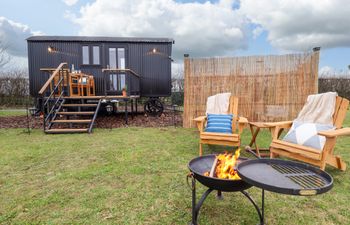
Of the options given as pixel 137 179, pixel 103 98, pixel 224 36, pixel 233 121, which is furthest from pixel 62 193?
pixel 224 36

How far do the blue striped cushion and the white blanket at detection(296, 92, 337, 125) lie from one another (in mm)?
1166

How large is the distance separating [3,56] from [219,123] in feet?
52.3

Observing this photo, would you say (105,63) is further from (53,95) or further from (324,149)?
(324,149)

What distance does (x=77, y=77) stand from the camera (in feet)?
24.3

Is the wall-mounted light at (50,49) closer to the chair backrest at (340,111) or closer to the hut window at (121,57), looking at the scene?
the hut window at (121,57)

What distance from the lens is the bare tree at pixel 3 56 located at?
13.8m

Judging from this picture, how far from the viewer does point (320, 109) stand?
3.26 meters

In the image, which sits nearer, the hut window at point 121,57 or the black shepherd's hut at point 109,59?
the black shepherd's hut at point 109,59

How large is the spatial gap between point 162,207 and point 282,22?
7.41m

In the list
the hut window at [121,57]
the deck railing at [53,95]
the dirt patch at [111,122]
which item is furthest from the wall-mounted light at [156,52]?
the deck railing at [53,95]

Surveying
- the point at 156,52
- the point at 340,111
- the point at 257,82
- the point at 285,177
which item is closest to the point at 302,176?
the point at 285,177

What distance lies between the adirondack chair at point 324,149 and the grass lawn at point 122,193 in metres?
0.22

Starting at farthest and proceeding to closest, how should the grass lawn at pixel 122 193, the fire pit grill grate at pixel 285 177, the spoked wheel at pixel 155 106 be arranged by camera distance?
the spoked wheel at pixel 155 106 → the grass lawn at pixel 122 193 → the fire pit grill grate at pixel 285 177

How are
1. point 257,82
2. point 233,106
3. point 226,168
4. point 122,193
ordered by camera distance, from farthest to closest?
point 257,82 → point 233,106 → point 122,193 → point 226,168
